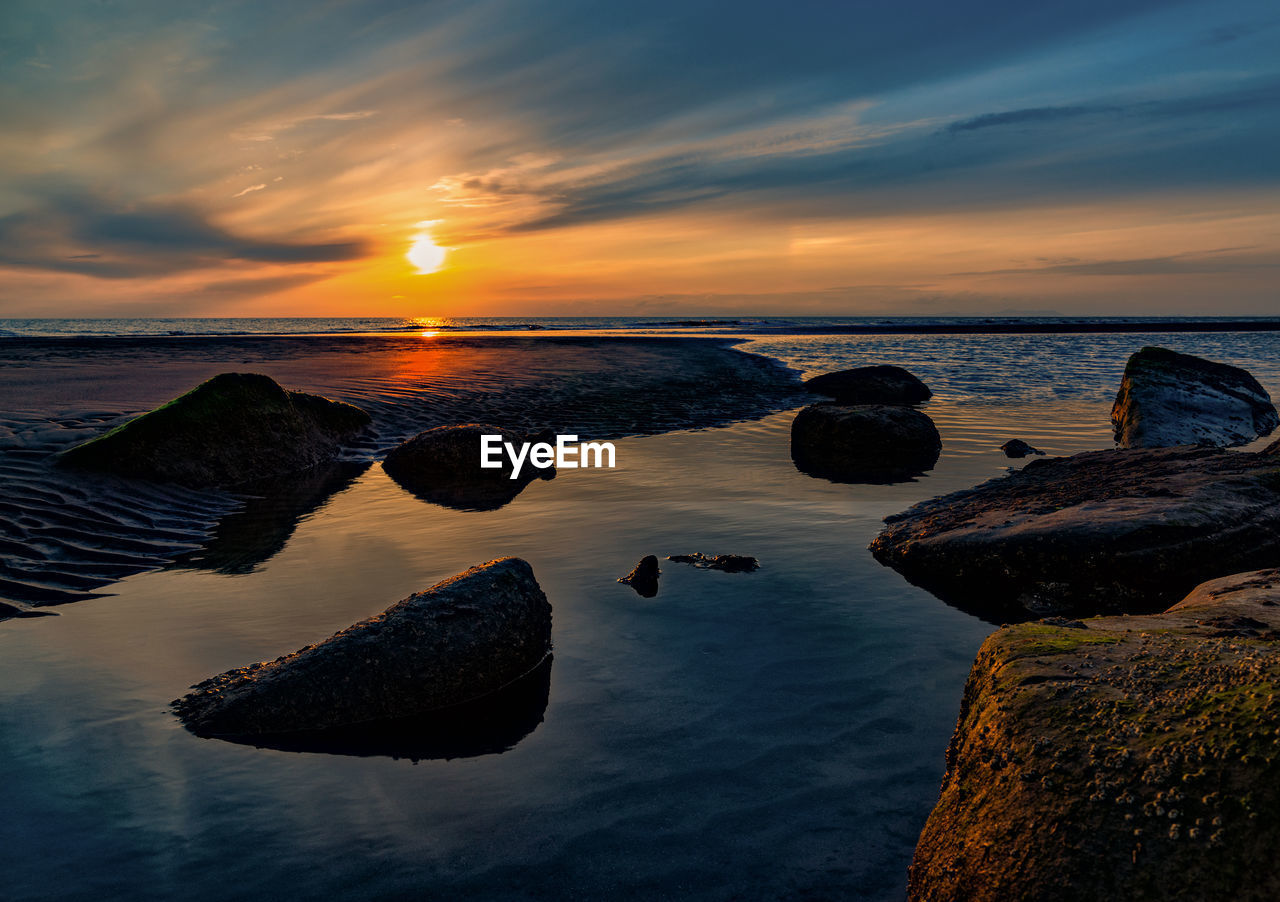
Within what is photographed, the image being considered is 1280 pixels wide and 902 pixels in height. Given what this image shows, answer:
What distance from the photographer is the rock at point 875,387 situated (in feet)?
68.2

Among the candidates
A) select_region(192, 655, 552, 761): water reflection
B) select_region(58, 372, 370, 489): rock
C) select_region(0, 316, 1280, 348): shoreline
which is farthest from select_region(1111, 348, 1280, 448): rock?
select_region(0, 316, 1280, 348): shoreline

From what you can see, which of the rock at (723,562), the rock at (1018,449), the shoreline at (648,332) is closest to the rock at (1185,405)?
the rock at (1018,449)

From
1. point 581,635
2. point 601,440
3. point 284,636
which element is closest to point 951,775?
point 581,635

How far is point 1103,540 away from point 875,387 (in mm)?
16437

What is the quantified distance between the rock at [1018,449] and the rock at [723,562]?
7.08 m

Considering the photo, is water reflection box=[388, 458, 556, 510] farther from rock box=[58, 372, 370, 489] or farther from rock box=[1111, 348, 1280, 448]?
rock box=[1111, 348, 1280, 448]

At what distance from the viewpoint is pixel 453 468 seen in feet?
35.5

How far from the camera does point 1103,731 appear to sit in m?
2.41

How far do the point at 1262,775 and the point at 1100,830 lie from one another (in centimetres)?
44

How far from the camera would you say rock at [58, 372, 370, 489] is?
9.19m

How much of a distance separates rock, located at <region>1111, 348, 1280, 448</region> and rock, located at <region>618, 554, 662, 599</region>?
1023cm

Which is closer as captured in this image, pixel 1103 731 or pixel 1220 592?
pixel 1103 731

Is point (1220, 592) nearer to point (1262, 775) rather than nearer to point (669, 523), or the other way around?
point (1262, 775)

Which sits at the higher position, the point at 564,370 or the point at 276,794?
the point at 564,370
